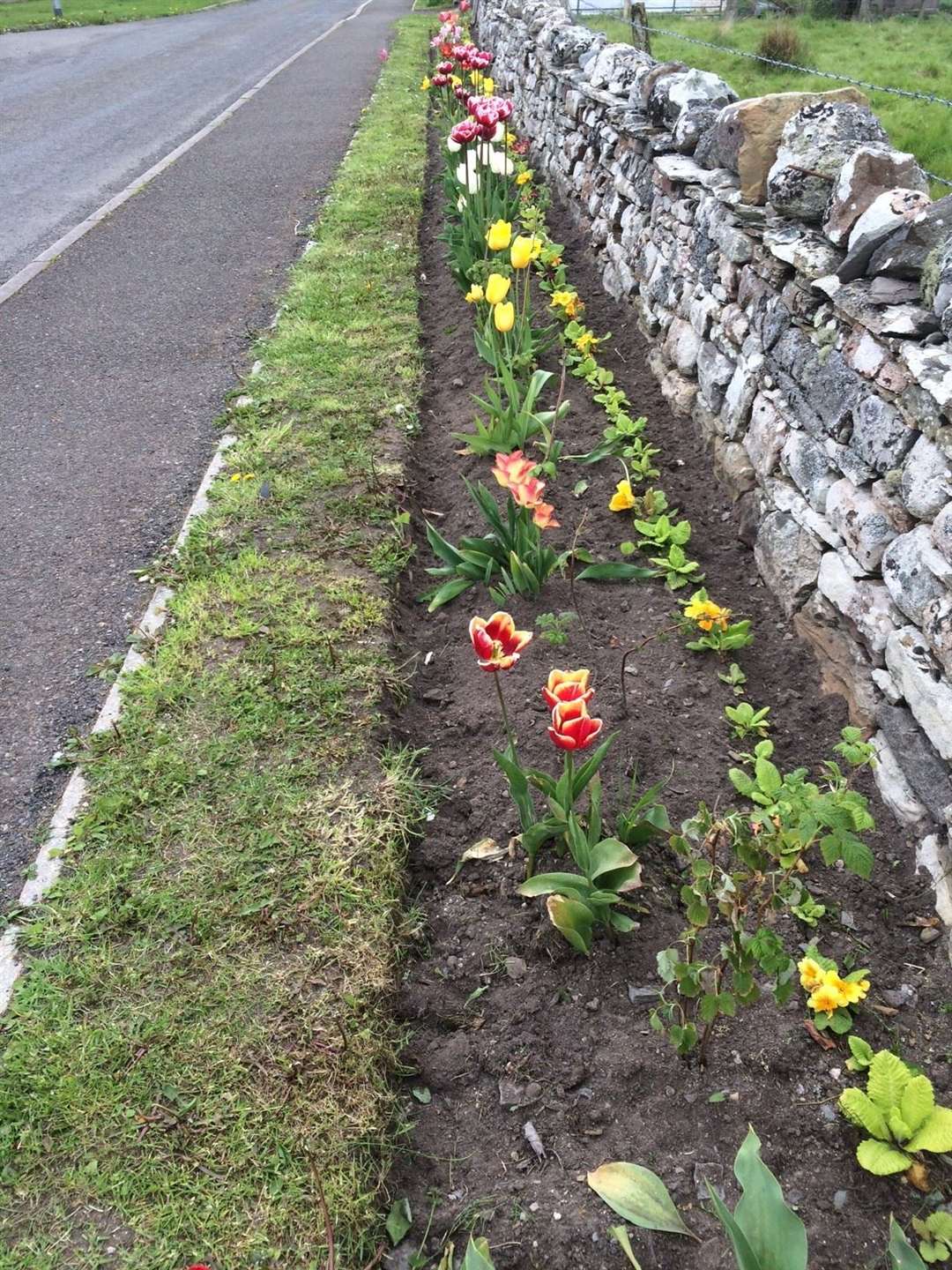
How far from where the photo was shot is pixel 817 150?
290 cm

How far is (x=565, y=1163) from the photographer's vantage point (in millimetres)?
1779

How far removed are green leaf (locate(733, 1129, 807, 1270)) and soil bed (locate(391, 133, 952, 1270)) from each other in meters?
0.25

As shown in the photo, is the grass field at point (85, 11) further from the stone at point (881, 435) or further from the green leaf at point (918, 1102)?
the green leaf at point (918, 1102)

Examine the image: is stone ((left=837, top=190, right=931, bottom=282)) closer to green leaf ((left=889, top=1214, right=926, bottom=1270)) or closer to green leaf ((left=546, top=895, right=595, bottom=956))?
green leaf ((left=546, top=895, right=595, bottom=956))

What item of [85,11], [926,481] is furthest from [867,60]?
[85,11]

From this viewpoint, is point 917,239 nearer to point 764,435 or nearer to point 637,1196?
point 764,435

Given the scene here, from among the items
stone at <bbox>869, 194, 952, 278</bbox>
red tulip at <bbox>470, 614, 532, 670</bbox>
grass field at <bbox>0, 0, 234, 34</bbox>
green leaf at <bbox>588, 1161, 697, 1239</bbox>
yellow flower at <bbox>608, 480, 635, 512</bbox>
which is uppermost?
grass field at <bbox>0, 0, 234, 34</bbox>

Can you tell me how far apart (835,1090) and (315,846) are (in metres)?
1.30

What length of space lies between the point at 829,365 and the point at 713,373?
100 cm

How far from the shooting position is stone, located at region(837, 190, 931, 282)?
2.43m

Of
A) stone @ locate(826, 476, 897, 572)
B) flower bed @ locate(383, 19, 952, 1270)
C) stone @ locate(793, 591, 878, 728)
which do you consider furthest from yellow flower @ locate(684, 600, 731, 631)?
stone @ locate(826, 476, 897, 572)

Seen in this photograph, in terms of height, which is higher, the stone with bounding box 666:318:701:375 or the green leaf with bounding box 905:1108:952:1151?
the stone with bounding box 666:318:701:375

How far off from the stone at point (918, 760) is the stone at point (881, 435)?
0.63 meters

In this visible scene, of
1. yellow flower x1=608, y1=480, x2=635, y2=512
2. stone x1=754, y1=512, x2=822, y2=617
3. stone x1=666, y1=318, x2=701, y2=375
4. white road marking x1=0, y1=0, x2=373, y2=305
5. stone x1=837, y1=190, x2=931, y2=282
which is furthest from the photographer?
white road marking x1=0, y1=0, x2=373, y2=305
